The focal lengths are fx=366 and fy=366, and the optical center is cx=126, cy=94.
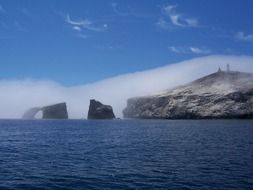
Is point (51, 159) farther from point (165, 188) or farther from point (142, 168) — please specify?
point (165, 188)

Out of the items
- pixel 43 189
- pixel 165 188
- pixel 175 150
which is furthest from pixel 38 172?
pixel 175 150

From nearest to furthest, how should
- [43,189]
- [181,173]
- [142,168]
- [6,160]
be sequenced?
[43,189]
[181,173]
[142,168]
[6,160]

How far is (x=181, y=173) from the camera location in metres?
45.5

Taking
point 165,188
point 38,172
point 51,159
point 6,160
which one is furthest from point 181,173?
point 6,160

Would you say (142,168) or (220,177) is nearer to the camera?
(220,177)

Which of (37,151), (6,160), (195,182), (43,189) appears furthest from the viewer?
(37,151)

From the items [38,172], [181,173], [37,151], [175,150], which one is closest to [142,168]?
[181,173]

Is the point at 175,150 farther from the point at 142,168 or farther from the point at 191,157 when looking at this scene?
the point at 142,168

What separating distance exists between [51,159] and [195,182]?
2596cm

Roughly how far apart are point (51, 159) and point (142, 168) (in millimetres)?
16434

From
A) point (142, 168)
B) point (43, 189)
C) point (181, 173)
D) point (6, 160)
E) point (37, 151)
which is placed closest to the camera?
point (43, 189)

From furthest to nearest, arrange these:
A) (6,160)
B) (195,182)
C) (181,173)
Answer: (6,160) < (181,173) < (195,182)

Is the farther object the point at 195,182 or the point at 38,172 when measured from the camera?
the point at 38,172

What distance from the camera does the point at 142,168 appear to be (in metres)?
49.0
